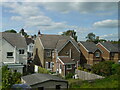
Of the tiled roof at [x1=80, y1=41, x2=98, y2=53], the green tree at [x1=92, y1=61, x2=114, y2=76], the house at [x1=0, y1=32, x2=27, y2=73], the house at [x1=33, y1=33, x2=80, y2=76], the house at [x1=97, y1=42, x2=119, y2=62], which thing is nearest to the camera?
the green tree at [x1=92, y1=61, x2=114, y2=76]

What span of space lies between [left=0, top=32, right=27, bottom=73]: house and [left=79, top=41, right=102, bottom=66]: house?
48.9ft

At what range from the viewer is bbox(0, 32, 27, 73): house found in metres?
24.7

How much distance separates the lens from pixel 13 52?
84.6ft

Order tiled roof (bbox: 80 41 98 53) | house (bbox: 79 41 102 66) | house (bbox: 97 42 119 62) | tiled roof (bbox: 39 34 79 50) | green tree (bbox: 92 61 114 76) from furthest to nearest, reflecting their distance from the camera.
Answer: house (bbox: 97 42 119 62)
tiled roof (bbox: 80 41 98 53)
house (bbox: 79 41 102 66)
tiled roof (bbox: 39 34 79 50)
green tree (bbox: 92 61 114 76)

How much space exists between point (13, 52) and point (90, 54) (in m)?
17.8

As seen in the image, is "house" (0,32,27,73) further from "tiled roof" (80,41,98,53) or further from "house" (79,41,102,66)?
"tiled roof" (80,41,98,53)

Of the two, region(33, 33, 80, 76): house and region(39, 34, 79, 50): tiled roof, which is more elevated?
region(39, 34, 79, 50): tiled roof

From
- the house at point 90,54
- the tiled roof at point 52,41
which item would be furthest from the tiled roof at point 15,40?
the house at point 90,54

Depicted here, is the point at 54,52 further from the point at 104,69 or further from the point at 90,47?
the point at 104,69

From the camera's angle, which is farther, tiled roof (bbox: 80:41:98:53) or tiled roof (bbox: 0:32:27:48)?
tiled roof (bbox: 80:41:98:53)

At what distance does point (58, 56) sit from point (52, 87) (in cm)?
1634

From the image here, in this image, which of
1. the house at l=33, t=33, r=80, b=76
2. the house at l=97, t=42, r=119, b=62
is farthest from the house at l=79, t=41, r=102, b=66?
the house at l=33, t=33, r=80, b=76

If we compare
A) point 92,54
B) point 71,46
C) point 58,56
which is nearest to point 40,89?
point 58,56

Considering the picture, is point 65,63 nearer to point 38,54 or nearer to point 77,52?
point 77,52
